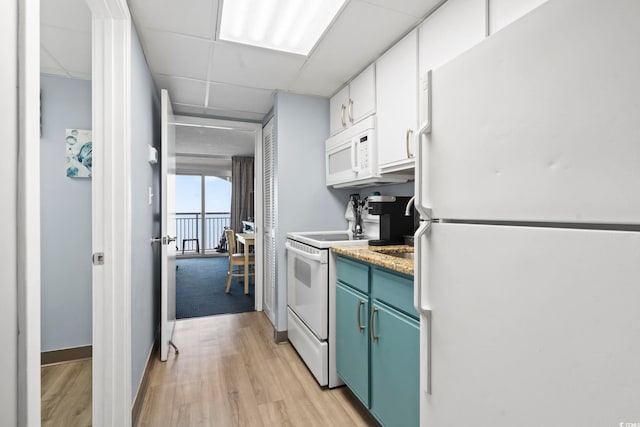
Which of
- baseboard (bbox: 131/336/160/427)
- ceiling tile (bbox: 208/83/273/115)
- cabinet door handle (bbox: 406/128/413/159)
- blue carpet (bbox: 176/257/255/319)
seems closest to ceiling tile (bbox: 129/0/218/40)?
ceiling tile (bbox: 208/83/273/115)

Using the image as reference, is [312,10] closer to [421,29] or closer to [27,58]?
[421,29]

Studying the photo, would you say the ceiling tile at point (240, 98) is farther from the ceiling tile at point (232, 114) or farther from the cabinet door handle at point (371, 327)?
the cabinet door handle at point (371, 327)

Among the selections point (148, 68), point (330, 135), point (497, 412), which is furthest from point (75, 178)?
point (497, 412)

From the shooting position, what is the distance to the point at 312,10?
1659mm

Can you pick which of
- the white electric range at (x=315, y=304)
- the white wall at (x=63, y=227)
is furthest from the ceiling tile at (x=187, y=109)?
the white electric range at (x=315, y=304)

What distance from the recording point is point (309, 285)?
84.9 inches

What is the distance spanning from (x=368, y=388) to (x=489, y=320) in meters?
1.01

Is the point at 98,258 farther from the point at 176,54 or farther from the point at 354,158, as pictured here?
the point at 354,158

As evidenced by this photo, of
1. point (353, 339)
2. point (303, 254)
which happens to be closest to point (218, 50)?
point (303, 254)

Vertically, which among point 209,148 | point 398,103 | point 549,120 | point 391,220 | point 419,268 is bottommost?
point 419,268

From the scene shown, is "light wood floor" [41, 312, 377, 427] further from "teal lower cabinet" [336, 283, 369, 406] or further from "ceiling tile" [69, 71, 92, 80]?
"ceiling tile" [69, 71, 92, 80]

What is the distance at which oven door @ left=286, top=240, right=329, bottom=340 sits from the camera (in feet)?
6.51

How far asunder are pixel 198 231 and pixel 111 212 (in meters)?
6.76

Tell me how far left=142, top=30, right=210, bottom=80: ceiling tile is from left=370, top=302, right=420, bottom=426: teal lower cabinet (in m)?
1.91
